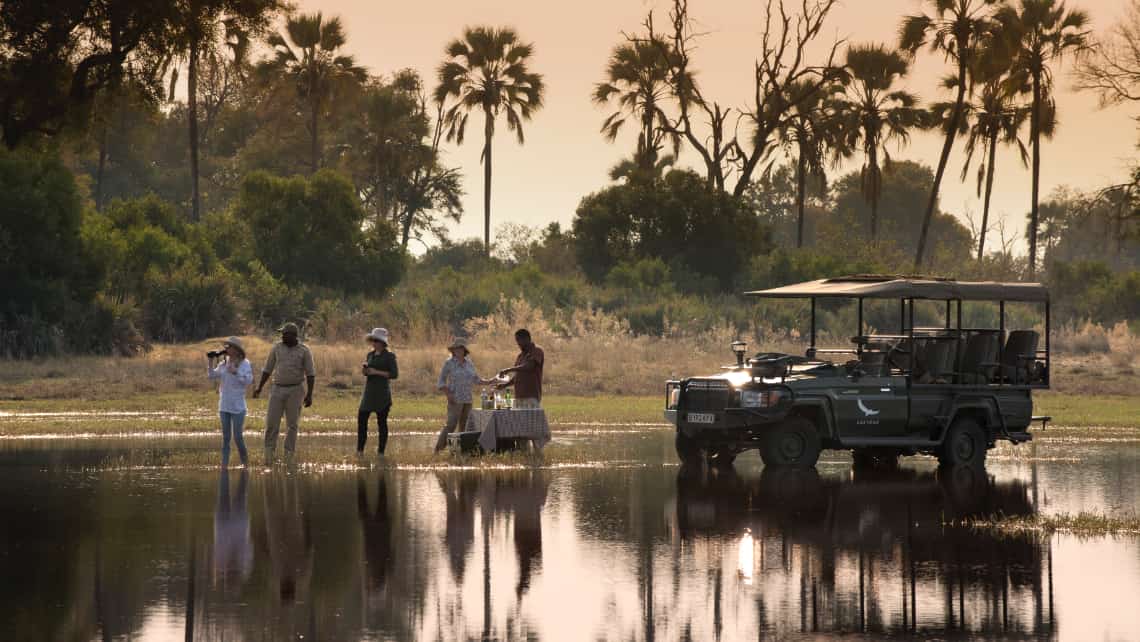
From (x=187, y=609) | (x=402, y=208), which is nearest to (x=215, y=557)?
(x=187, y=609)

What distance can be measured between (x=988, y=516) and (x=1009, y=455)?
26.6 ft

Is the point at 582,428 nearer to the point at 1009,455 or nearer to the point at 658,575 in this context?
the point at 1009,455

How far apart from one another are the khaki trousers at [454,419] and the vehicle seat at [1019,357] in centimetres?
674

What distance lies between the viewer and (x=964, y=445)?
2209 cm

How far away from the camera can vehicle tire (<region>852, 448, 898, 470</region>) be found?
22562 mm

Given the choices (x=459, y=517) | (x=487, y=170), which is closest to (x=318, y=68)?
(x=487, y=170)

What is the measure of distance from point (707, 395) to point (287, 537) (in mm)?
7771

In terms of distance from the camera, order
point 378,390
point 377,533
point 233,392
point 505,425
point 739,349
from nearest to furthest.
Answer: point 377,533 → point 233,392 → point 739,349 → point 378,390 → point 505,425

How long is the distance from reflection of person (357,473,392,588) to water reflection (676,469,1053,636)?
2.44m

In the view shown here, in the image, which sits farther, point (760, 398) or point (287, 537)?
point (760, 398)

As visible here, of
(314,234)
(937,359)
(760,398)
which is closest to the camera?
(760,398)

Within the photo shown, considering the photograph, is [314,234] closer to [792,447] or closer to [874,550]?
[792,447]

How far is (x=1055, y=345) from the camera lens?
52469 millimetres

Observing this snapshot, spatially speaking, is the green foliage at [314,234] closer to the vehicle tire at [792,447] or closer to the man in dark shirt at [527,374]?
the man in dark shirt at [527,374]
